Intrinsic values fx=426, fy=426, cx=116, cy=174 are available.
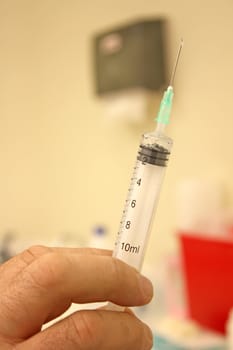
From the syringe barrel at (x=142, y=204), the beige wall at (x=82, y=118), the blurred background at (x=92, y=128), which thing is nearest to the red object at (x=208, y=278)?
the blurred background at (x=92, y=128)

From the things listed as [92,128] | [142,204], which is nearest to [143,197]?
[142,204]

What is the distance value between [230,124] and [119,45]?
45 cm

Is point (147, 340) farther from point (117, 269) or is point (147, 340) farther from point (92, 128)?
point (92, 128)

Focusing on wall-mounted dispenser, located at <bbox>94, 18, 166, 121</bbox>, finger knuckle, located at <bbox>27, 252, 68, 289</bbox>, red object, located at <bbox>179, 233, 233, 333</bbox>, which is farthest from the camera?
wall-mounted dispenser, located at <bbox>94, 18, 166, 121</bbox>

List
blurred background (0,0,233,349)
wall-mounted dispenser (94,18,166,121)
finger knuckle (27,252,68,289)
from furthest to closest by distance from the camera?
1. wall-mounted dispenser (94,18,166,121)
2. blurred background (0,0,233,349)
3. finger knuckle (27,252,68,289)

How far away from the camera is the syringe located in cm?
45

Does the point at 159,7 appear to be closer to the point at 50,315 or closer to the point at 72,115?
the point at 72,115

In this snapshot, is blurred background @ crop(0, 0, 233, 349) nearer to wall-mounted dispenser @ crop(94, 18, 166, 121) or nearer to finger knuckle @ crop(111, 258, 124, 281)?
wall-mounted dispenser @ crop(94, 18, 166, 121)

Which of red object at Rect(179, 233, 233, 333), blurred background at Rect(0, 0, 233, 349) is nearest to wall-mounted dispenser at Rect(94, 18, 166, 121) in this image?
blurred background at Rect(0, 0, 233, 349)

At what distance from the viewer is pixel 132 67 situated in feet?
4.22

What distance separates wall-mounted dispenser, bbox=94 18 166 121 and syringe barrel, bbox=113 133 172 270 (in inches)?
32.8

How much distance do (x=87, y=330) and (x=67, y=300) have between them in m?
0.03

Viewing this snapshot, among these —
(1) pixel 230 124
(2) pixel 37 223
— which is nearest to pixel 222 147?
(1) pixel 230 124

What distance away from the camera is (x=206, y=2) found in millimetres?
1154
